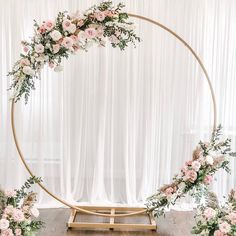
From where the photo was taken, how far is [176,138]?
469cm

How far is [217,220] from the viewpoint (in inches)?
117

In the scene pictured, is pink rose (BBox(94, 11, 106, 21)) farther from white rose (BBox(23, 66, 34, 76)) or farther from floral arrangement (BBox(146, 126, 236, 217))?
floral arrangement (BBox(146, 126, 236, 217))

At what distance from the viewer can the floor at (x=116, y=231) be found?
399 cm

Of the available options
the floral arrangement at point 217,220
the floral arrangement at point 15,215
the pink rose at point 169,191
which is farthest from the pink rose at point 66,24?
the floral arrangement at point 217,220

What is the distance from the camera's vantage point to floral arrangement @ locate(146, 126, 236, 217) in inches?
146

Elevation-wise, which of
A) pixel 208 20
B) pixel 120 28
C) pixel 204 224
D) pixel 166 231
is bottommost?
pixel 166 231

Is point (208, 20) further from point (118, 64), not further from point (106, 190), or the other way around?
point (106, 190)

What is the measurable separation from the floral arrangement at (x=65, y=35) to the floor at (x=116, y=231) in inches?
55.3

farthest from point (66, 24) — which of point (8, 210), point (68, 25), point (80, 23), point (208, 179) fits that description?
point (208, 179)

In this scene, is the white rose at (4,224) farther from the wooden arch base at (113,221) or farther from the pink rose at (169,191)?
the pink rose at (169,191)

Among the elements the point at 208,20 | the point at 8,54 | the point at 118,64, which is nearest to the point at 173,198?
the point at 118,64

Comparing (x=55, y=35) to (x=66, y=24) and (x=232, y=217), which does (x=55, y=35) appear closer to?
(x=66, y=24)

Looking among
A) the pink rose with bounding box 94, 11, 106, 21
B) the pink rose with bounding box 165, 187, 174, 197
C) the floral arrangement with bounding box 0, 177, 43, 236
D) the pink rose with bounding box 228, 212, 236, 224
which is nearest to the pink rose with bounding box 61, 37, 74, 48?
the pink rose with bounding box 94, 11, 106, 21

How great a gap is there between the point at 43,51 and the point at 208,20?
6.71 feet
